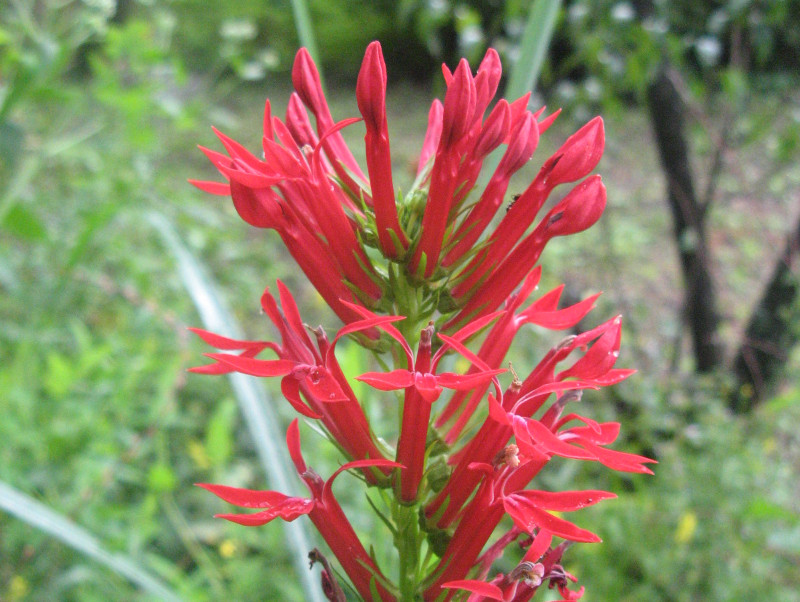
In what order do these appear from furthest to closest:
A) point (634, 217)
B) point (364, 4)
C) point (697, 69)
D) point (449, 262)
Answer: point (364, 4)
point (634, 217)
point (697, 69)
point (449, 262)

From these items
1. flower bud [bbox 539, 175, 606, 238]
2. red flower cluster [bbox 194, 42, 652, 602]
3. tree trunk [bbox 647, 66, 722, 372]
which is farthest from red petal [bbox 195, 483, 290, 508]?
tree trunk [bbox 647, 66, 722, 372]

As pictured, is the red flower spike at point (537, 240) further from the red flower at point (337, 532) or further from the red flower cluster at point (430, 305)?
the red flower at point (337, 532)

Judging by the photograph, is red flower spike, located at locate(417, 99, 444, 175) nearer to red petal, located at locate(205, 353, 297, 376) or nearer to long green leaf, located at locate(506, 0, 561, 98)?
long green leaf, located at locate(506, 0, 561, 98)

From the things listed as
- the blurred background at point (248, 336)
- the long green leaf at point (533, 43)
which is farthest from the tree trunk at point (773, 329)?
the long green leaf at point (533, 43)

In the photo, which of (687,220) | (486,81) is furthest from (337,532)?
(687,220)

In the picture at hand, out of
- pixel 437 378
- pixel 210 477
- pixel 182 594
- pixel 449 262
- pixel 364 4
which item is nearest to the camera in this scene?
pixel 437 378

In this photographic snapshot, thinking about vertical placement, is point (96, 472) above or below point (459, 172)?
below

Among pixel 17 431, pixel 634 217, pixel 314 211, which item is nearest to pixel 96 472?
pixel 17 431

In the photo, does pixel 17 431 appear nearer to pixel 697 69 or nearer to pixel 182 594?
pixel 182 594
